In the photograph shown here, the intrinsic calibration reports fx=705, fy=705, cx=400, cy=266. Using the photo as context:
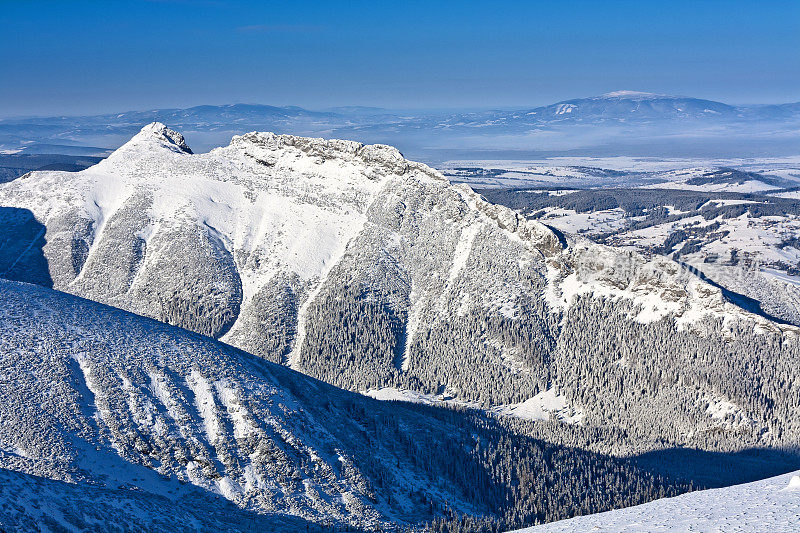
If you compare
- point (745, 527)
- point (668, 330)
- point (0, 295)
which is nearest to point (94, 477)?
point (0, 295)

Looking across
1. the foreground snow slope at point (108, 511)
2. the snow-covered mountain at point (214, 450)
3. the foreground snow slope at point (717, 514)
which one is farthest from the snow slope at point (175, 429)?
the foreground snow slope at point (717, 514)

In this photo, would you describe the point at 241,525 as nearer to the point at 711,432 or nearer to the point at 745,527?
the point at 745,527

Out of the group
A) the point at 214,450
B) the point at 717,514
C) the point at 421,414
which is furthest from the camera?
the point at 421,414

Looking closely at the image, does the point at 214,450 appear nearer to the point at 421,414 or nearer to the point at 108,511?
the point at 108,511

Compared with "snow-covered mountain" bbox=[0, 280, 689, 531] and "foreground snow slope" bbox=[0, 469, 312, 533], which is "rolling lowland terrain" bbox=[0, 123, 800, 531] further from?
"foreground snow slope" bbox=[0, 469, 312, 533]

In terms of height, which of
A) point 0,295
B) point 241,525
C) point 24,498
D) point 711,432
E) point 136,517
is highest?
point 0,295

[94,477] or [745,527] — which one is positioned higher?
[745,527]

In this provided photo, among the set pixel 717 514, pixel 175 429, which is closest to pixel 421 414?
pixel 175 429

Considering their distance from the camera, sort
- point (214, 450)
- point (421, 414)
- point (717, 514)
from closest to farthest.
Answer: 1. point (717, 514)
2. point (214, 450)
3. point (421, 414)

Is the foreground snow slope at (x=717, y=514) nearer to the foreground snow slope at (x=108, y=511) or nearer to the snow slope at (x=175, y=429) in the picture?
the snow slope at (x=175, y=429)

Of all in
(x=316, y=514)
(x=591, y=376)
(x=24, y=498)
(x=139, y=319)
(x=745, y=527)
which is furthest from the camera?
(x=591, y=376)
